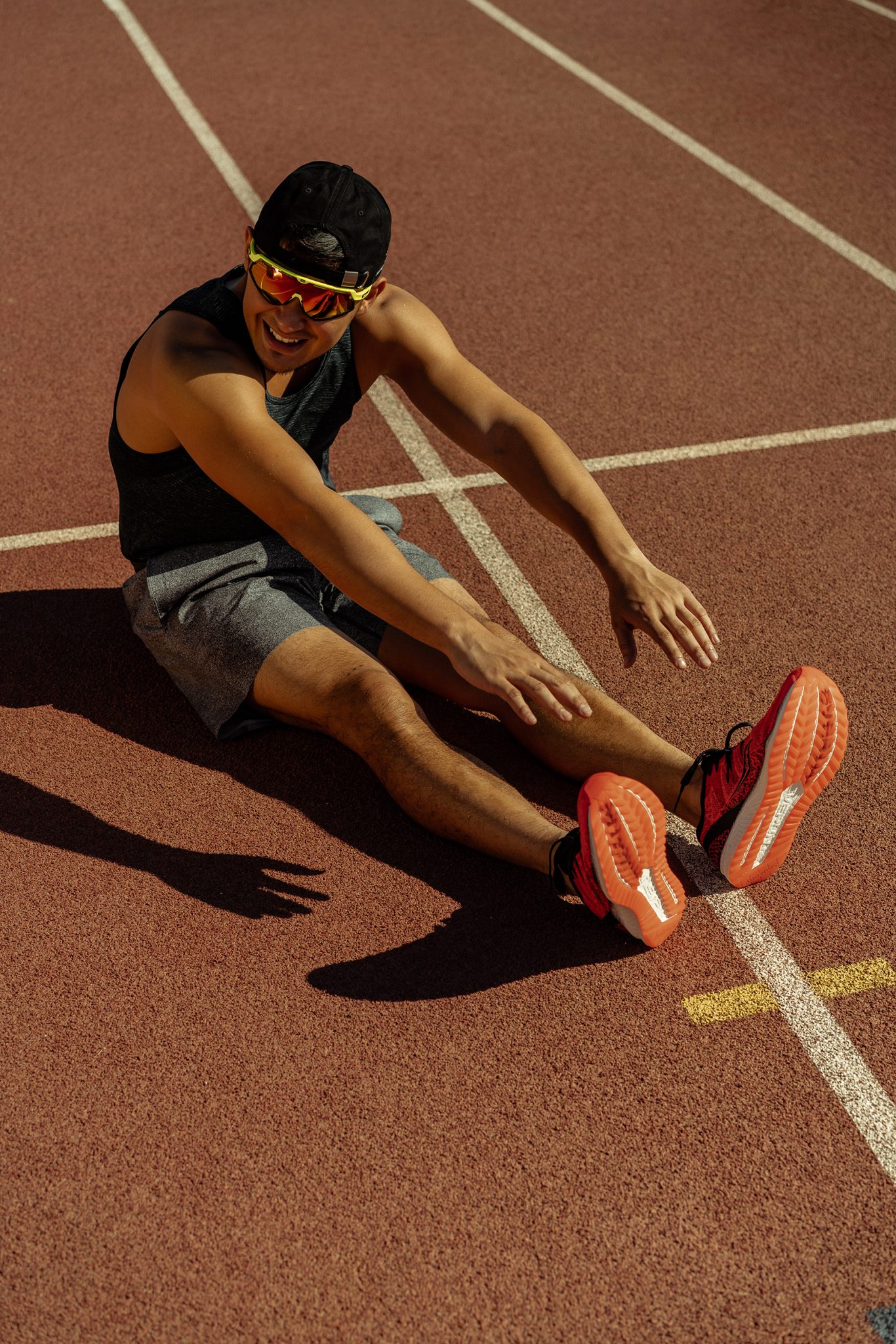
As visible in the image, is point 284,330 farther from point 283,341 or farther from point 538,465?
point 538,465

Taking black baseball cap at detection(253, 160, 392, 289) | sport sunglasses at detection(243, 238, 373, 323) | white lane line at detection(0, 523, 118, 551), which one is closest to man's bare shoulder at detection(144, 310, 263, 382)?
sport sunglasses at detection(243, 238, 373, 323)

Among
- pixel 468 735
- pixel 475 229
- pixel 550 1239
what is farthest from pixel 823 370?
pixel 550 1239

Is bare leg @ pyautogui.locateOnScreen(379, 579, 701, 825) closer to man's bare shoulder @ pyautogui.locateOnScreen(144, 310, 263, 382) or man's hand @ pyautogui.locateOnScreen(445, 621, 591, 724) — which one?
man's hand @ pyautogui.locateOnScreen(445, 621, 591, 724)

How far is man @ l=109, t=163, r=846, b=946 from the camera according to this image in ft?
9.84

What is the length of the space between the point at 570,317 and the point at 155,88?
4386 millimetres

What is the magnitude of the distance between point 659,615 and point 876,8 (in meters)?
9.33

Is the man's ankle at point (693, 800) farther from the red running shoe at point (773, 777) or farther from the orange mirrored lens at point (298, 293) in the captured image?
the orange mirrored lens at point (298, 293)

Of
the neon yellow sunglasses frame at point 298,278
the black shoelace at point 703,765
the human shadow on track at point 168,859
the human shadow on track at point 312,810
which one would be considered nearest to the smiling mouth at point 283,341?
the neon yellow sunglasses frame at point 298,278

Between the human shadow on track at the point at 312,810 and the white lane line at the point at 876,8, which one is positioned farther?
the white lane line at the point at 876,8

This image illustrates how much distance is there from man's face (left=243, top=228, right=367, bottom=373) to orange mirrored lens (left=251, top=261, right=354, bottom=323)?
0.02m

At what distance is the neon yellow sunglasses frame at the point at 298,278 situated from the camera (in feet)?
9.98

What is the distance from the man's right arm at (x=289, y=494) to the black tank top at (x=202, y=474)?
0.77ft

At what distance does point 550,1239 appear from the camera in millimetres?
2527

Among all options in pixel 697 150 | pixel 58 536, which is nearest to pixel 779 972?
pixel 58 536
